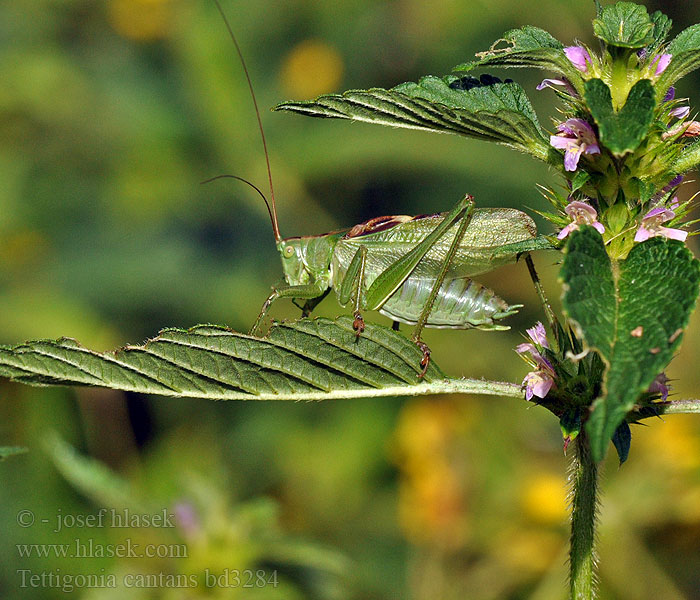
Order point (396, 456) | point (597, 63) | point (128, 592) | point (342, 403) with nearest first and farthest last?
point (597, 63)
point (128, 592)
point (396, 456)
point (342, 403)

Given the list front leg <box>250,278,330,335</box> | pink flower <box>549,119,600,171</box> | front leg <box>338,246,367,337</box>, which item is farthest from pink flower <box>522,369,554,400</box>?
front leg <box>250,278,330,335</box>

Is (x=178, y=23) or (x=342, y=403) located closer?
(x=342, y=403)

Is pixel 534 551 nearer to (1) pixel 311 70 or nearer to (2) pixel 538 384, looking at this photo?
(2) pixel 538 384

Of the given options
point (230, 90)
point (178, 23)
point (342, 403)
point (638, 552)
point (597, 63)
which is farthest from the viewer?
point (178, 23)

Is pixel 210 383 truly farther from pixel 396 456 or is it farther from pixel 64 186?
pixel 64 186

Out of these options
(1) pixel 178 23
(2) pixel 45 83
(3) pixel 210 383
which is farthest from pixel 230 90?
(3) pixel 210 383

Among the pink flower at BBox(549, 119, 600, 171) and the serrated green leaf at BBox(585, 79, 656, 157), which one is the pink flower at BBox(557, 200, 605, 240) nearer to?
the pink flower at BBox(549, 119, 600, 171)

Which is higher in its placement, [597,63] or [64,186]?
[64,186]
